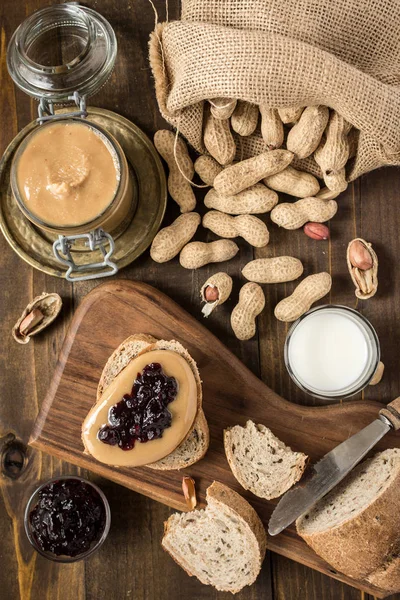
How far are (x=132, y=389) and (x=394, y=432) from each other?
754 millimetres

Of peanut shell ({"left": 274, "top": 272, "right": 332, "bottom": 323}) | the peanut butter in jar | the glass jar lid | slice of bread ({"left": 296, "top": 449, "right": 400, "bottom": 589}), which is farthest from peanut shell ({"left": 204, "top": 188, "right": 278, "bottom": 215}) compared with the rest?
slice of bread ({"left": 296, "top": 449, "right": 400, "bottom": 589})

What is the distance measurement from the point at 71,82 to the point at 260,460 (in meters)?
1.14

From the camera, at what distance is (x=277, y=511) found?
189 cm

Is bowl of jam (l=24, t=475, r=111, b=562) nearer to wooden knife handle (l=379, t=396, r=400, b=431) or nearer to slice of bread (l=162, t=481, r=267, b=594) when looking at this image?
slice of bread (l=162, t=481, r=267, b=594)

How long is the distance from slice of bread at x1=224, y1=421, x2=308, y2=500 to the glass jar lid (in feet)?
3.37

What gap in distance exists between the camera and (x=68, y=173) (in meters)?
1.71

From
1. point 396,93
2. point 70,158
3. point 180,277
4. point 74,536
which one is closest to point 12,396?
point 74,536

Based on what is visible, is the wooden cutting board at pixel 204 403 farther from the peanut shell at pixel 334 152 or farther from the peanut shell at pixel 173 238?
the peanut shell at pixel 334 152

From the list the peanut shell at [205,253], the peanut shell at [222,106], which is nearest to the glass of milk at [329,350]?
the peanut shell at [205,253]

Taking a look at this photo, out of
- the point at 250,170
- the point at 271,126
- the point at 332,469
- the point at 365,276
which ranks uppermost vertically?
the point at 271,126

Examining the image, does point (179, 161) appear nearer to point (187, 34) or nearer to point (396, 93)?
point (187, 34)

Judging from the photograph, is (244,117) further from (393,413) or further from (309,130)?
(393,413)

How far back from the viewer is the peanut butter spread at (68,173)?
1.72 meters

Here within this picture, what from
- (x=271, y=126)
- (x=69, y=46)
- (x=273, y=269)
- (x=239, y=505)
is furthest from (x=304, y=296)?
(x=69, y=46)
